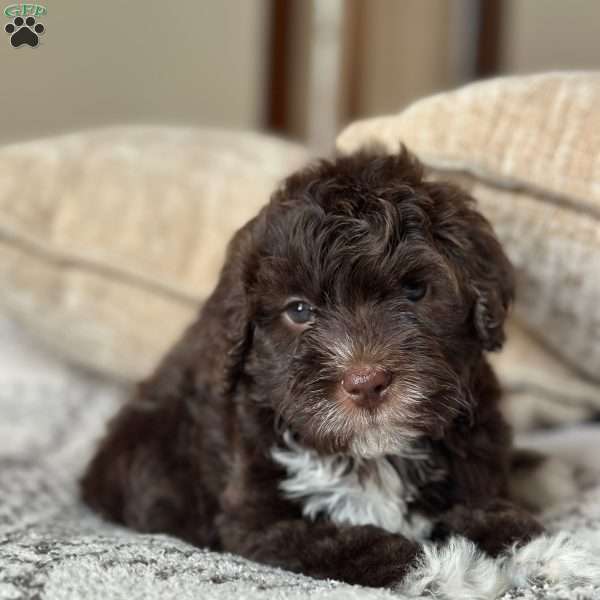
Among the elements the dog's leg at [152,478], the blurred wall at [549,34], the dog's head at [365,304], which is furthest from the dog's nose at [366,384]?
the blurred wall at [549,34]

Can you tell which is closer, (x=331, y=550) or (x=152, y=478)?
(x=331, y=550)

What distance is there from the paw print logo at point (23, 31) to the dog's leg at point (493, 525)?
1.84 m

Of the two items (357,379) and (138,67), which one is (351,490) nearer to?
(357,379)

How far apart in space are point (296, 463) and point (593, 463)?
1.10m

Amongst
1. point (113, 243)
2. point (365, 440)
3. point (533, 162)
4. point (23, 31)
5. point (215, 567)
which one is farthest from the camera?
point (113, 243)

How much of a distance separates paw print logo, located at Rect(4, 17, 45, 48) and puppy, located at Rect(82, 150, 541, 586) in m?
1.01

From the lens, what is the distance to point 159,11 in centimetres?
474

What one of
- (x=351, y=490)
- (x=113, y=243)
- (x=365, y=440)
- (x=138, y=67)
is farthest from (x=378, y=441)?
(x=138, y=67)

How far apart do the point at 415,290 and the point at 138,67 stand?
3.20 m

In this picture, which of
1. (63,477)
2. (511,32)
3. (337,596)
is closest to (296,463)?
(337,596)

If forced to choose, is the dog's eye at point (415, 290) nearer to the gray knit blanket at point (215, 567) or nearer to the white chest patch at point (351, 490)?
the white chest patch at point (351, 490)

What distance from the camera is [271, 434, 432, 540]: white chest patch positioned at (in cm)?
219

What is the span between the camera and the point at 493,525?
2055 millimetres

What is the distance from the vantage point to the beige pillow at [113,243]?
11.6 feet
